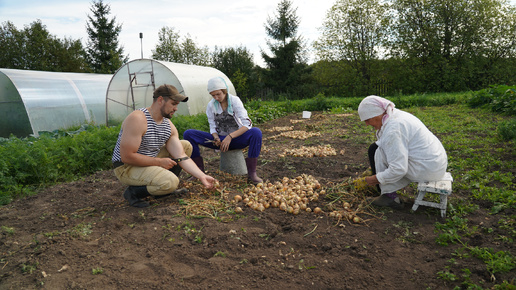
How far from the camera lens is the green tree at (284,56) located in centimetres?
2114

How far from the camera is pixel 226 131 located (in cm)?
410

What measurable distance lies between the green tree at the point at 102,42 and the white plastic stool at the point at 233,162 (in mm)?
23399

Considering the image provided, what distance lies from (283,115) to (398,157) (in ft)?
30.7

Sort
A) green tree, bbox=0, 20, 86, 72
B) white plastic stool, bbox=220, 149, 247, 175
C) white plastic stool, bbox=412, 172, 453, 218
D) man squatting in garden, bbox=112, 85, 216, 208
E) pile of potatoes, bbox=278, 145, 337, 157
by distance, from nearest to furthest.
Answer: white plastic stool, bbox=412, 172, 453, 218
man squatting in garden, bbox=112, 85, 216, 208
white plastic stool, bbox=220, 149, 247, 175
pile of potatoes, bbox=278, 145, 337, 157
green tree, bbox=0, 20, 86, 72

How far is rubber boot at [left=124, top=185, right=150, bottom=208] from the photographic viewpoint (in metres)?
3.28

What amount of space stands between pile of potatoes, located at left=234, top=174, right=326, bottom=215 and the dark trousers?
45cm

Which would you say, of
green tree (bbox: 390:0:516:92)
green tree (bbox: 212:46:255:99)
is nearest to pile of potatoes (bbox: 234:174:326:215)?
green tree (bbox: 390:0:516:92)

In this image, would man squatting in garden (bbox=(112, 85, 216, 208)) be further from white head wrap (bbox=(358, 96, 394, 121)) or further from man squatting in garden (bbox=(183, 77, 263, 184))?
white head wrap (bbox=(358, 96, 394, 121))

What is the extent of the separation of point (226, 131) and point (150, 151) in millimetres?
1116

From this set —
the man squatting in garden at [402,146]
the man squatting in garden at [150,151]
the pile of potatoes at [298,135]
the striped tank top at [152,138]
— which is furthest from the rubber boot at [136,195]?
the pile of potatoes at [298,135]

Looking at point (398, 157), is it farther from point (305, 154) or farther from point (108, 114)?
point (108, 114)

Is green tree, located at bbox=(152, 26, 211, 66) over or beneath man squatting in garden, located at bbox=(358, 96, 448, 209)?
over

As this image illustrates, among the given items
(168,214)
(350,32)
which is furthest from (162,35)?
(168,214)

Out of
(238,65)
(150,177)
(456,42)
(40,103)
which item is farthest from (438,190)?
(238,65)
